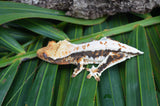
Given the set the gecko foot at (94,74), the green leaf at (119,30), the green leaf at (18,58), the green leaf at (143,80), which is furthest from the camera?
the green leaf at (119,30)

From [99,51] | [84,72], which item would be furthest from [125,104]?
[99,51]

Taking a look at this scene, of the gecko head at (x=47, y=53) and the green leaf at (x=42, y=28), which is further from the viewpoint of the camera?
the green leaf at (x=42, y=28)

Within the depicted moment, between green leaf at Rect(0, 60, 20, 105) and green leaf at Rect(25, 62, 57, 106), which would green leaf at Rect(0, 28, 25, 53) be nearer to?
green leaf at Rect(0, 60, 20, 105)

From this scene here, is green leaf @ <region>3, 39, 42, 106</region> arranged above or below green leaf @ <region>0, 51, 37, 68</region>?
below

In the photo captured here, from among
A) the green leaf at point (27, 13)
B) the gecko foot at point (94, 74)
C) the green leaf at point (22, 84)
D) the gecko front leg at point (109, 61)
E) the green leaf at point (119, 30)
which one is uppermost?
the green leaf at point (27, 13)

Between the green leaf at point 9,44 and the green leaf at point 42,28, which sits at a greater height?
the green leaf at point 42,28

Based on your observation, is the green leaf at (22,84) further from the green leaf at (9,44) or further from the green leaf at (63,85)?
the green leaf at (63,85)

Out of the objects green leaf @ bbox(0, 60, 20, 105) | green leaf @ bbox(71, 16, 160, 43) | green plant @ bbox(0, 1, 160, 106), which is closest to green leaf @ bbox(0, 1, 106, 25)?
green plant @ bbox(0, 1, 160, 106)

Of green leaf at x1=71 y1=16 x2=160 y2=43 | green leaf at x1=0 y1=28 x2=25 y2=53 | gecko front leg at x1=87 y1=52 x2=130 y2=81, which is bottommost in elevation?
gecko front leg at x1=87 y1=52 x2=130 y2=81

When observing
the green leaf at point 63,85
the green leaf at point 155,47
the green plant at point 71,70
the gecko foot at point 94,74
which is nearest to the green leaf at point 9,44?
the green plant at point 71,70
